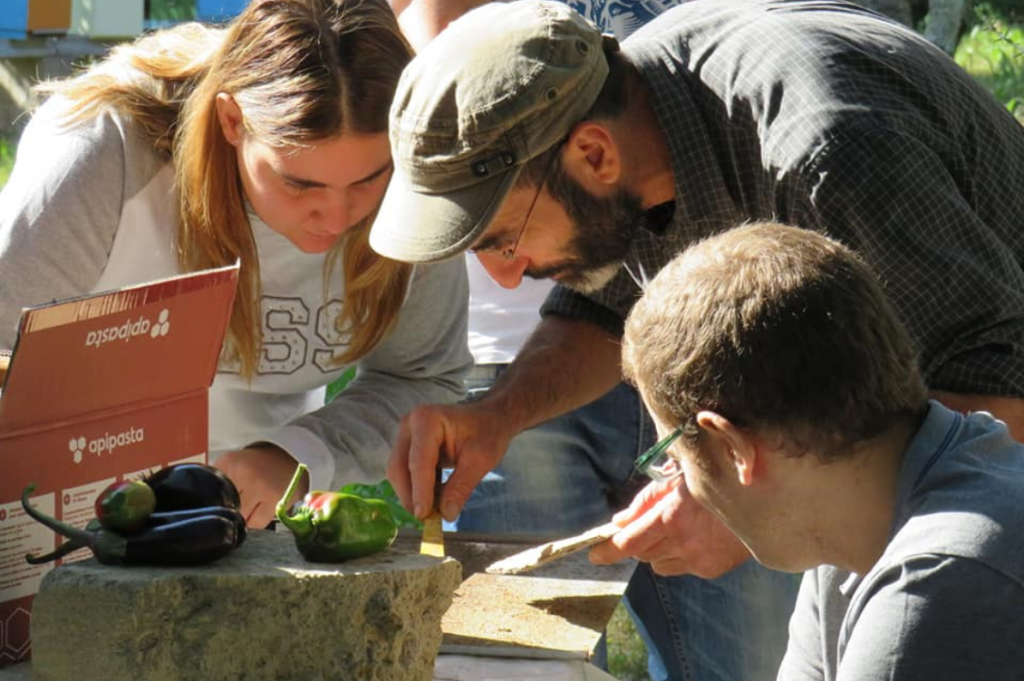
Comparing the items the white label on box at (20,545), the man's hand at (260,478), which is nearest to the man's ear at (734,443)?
the white label on box at (20,545)

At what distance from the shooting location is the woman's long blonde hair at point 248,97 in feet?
8.29

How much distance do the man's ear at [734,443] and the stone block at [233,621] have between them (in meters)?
0.46

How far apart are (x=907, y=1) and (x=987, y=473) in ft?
14.7

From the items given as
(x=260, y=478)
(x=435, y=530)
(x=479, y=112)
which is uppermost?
(x=479, y=112)

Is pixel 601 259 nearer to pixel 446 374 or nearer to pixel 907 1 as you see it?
pixel 446 374

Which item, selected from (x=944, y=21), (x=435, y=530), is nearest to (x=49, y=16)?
(x=944, y=21)

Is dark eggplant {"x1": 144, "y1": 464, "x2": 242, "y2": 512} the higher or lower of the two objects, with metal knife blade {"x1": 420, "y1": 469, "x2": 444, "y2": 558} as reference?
higher

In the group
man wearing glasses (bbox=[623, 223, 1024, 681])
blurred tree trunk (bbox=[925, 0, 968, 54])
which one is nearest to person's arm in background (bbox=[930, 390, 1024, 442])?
man wearing glasses (bbox=[623, 223, 1024, 681])

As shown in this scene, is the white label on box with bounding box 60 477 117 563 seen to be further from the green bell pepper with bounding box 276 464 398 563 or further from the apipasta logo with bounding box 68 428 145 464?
the green bell pepper with bounding box 276 464 398 563

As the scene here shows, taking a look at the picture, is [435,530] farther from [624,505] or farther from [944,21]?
[944,21]

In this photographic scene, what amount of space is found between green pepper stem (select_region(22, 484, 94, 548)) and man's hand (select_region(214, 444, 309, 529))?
0.64m

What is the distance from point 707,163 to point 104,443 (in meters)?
1.05

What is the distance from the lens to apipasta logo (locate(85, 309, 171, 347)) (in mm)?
1900

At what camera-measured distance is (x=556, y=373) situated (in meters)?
2.95
